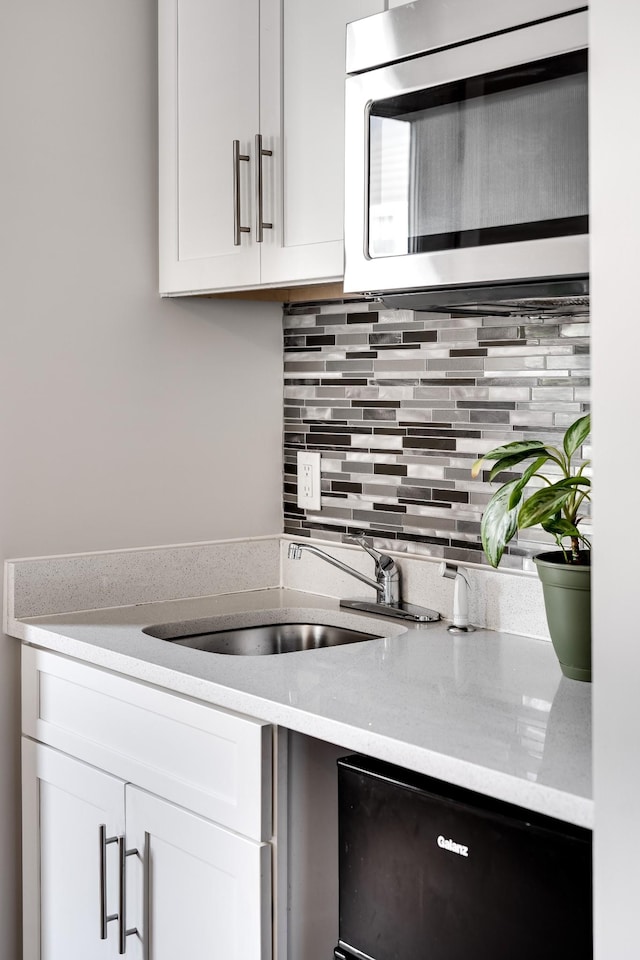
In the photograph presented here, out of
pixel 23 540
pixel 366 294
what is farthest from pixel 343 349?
pixel 23 540

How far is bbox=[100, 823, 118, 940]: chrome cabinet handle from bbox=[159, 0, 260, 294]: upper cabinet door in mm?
1068

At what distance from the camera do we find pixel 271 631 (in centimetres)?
223

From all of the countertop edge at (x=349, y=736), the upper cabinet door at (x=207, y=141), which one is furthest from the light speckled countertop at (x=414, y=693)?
the upper cabinet door at (x=207, y=141)

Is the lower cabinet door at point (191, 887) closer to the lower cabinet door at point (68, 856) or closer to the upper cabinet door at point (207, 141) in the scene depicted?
the lower cabinet door at point (68, 856)

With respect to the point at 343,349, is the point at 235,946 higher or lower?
lower

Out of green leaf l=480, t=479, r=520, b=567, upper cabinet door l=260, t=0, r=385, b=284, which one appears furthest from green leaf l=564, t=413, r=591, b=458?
upper cabinet door l=260, t=0, r=385, b=284

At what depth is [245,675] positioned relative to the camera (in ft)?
5.48

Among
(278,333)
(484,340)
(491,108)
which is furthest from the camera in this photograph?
(278,333)

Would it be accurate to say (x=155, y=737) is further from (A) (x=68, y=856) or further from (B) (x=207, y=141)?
(B) (x=207, y=141)

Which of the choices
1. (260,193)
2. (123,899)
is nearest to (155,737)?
(123,899)

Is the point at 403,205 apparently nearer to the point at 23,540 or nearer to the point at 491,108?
the point at 491,108

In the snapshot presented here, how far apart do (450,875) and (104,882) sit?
813 millimetres

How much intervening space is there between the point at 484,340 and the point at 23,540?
100cm

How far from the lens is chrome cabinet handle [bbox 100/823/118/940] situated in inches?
73.7
